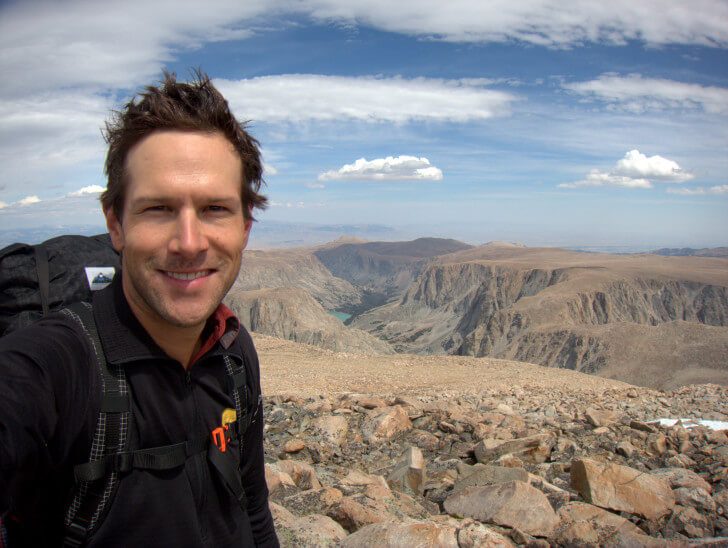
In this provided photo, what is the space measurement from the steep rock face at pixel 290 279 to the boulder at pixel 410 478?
152m

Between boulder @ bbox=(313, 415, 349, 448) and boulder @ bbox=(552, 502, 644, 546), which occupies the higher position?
boulder @ bbox=(552, 502, 644, 546)

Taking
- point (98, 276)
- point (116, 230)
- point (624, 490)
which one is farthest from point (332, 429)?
point (116, 230)

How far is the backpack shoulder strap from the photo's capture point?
1.31 metres

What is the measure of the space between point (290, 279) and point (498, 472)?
6803 inches

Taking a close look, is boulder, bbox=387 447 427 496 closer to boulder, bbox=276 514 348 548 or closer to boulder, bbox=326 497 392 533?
boulder, bbox=326 497 392 533

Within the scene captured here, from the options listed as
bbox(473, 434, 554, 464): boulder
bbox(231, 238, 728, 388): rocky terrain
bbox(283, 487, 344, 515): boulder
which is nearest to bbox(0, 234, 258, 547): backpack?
bbox(283, 487, 344, 515): boulder

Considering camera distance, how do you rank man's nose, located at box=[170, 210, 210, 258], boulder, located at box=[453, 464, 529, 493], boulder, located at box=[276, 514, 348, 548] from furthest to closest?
boulder, located at box=[453, 464, 529, 493]
boulder, located at box=[276, 514, 348, 548]
man's nose, located at box=[170, 210, 210, 258]

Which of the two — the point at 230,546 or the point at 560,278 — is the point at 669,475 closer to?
the point at 230,546

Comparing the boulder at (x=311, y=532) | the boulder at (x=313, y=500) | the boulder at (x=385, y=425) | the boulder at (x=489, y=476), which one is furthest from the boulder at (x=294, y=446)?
the boulder at (x=311, y=532)

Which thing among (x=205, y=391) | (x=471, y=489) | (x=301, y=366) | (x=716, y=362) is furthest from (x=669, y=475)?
(x=716, y=362)

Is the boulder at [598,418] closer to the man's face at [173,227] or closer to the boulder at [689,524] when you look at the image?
the boulder at [689,524]

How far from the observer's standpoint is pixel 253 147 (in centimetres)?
185

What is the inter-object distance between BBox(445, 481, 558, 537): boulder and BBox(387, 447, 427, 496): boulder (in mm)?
807

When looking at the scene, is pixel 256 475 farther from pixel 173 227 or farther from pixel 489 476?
pixel 489 476
